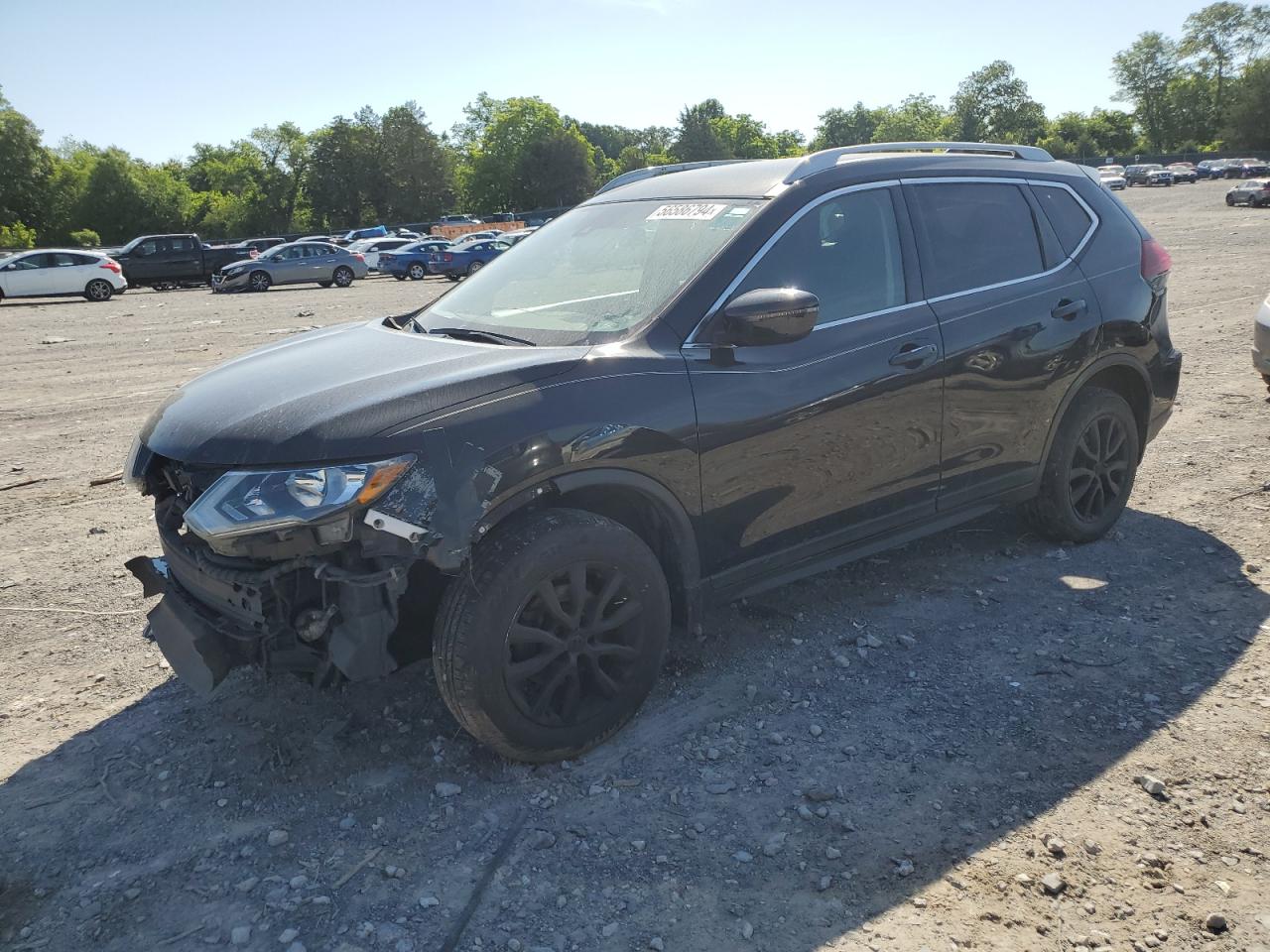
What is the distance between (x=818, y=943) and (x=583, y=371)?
1817 mm

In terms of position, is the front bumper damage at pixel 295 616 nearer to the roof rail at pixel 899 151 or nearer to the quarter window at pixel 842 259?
the quarter window at pixel 842 259

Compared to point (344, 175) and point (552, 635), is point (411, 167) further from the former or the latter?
point (552, 635)

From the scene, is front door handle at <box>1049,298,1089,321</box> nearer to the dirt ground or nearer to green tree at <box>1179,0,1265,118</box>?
the dirt ground

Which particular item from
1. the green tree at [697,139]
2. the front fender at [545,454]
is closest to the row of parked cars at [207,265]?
the front fender at [545,454]

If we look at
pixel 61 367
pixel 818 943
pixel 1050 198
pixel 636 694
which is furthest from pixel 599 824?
pixel 61 367

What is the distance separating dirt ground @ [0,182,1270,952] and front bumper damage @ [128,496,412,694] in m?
0.50

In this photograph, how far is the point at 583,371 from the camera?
322 cm

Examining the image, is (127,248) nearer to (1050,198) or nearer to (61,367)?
(61,367)

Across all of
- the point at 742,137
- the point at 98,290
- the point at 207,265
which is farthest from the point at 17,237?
the point at 742,137

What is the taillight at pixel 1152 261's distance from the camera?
5.00 metres

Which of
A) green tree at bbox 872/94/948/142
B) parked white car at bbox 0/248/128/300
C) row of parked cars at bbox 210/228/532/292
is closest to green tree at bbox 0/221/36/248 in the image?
row of parked cars at bbox 210/228/532/292

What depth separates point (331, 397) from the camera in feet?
10.1

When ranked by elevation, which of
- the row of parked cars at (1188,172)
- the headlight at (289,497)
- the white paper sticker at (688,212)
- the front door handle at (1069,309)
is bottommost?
the headlight at (289,497)

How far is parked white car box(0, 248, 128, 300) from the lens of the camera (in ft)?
86.0
